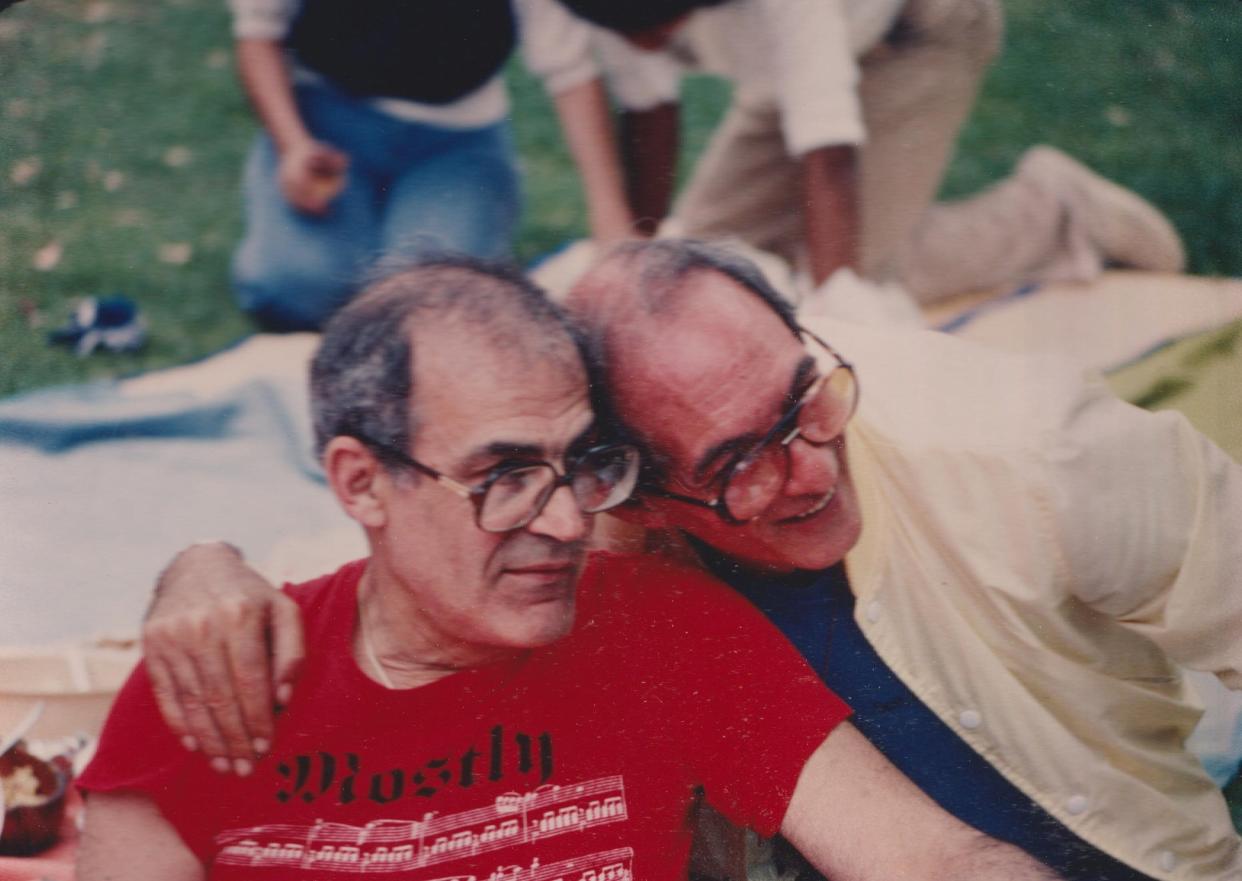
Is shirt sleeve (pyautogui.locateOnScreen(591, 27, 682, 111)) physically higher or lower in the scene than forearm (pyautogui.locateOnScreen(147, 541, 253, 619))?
higher

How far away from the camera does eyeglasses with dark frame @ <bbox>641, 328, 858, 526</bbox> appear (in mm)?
1759

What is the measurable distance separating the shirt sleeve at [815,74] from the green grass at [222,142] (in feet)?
3.56

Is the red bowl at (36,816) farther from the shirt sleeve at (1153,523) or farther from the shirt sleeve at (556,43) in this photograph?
the shirt sleeve at (556,43)

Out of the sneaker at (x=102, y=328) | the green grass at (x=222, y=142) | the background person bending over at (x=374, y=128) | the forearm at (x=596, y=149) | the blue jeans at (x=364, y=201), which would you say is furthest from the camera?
the green grass at (x=222, y=142)

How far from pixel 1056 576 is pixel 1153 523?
0.50 feet

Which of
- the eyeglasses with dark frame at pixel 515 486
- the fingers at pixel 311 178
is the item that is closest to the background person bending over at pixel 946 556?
the eyeglasses with dark frame at pixel 515 486

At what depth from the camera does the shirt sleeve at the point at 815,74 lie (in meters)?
2.76

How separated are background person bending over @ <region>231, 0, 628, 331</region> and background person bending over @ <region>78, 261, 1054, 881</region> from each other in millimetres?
1362

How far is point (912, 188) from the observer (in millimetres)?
3441

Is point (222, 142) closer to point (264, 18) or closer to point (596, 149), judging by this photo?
point (264, 18)

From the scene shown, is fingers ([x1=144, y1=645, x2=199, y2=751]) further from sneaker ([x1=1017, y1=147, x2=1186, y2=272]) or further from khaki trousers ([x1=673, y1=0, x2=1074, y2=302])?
sneaker ([x1=1017, y1=147, x2=1186, y2=272])

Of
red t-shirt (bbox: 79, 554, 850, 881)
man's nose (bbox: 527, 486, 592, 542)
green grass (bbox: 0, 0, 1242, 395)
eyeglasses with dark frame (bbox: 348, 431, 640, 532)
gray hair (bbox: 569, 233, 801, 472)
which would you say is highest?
gray hair (bbox: 569, 233, 801, 472)

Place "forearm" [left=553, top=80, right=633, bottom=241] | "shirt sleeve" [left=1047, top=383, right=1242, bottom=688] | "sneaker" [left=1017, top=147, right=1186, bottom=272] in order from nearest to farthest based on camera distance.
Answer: "shirt sleeve" [left=1047, top=383, right=1242, bottom=688] → "forearm" [left=553, top=80, right=633, bottom=241] → "sneaker" [left=1017, top=147, right=1186, bottom=272]

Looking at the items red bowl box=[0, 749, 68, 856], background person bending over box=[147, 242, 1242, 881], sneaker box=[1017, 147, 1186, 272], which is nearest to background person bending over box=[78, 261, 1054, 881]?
background person bending over box=[147, 242, 1242, 881]
